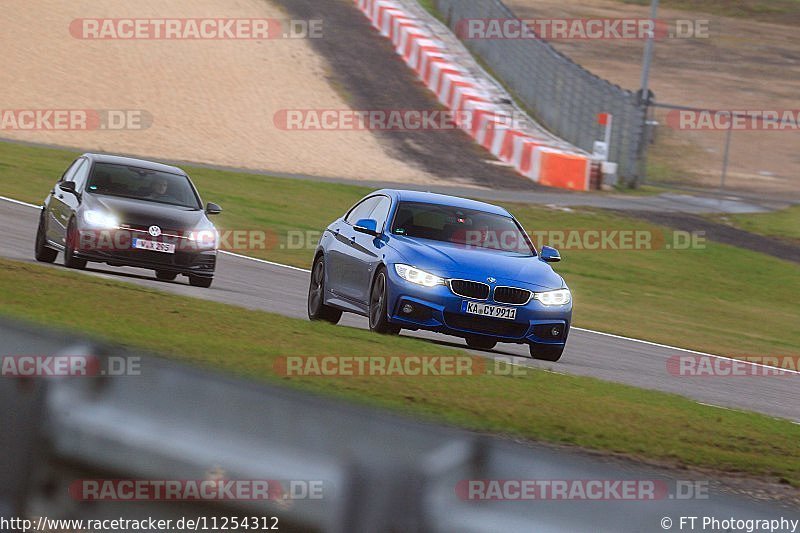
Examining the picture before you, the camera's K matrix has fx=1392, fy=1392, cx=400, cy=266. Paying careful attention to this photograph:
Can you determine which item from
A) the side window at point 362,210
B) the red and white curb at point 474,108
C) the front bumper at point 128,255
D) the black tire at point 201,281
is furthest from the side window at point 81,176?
the red and white curb at point 474,108

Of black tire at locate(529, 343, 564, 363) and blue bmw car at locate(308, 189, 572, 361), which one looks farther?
black tire at locate(529, 343, 564, 363)

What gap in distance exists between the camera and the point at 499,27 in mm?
42188

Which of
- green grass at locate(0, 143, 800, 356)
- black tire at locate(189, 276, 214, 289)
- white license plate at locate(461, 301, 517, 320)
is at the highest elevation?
white license plate at locate(461, 301, 517, 320)

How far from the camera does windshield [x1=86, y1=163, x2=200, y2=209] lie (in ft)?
54.0

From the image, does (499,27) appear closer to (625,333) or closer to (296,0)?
(296,0)

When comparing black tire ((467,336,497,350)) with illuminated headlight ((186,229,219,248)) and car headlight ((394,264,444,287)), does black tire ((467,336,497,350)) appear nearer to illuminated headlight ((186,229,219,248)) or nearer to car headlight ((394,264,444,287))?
car headlight ((394,264,444,287))

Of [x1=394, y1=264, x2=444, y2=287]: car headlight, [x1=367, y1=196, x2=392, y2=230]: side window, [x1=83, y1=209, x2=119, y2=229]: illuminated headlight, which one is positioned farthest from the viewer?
[x1=83, y1=209, x2=119, y2=229]: illuminated headlight

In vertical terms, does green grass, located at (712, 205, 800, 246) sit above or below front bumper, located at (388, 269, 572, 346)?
below

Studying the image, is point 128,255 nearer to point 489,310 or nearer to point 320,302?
point 320,302

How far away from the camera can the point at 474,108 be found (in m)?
37.0

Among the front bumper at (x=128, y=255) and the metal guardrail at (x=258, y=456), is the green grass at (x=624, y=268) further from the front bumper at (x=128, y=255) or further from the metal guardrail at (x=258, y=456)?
the metal guardrail at (x=258, y=456)

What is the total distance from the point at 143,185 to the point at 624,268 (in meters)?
10.6

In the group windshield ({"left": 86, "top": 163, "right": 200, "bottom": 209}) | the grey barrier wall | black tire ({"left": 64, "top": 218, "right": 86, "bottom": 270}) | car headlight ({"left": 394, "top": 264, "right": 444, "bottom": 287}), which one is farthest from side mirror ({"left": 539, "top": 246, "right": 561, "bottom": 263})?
the grey barrier wall

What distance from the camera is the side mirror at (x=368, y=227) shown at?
13320mm
